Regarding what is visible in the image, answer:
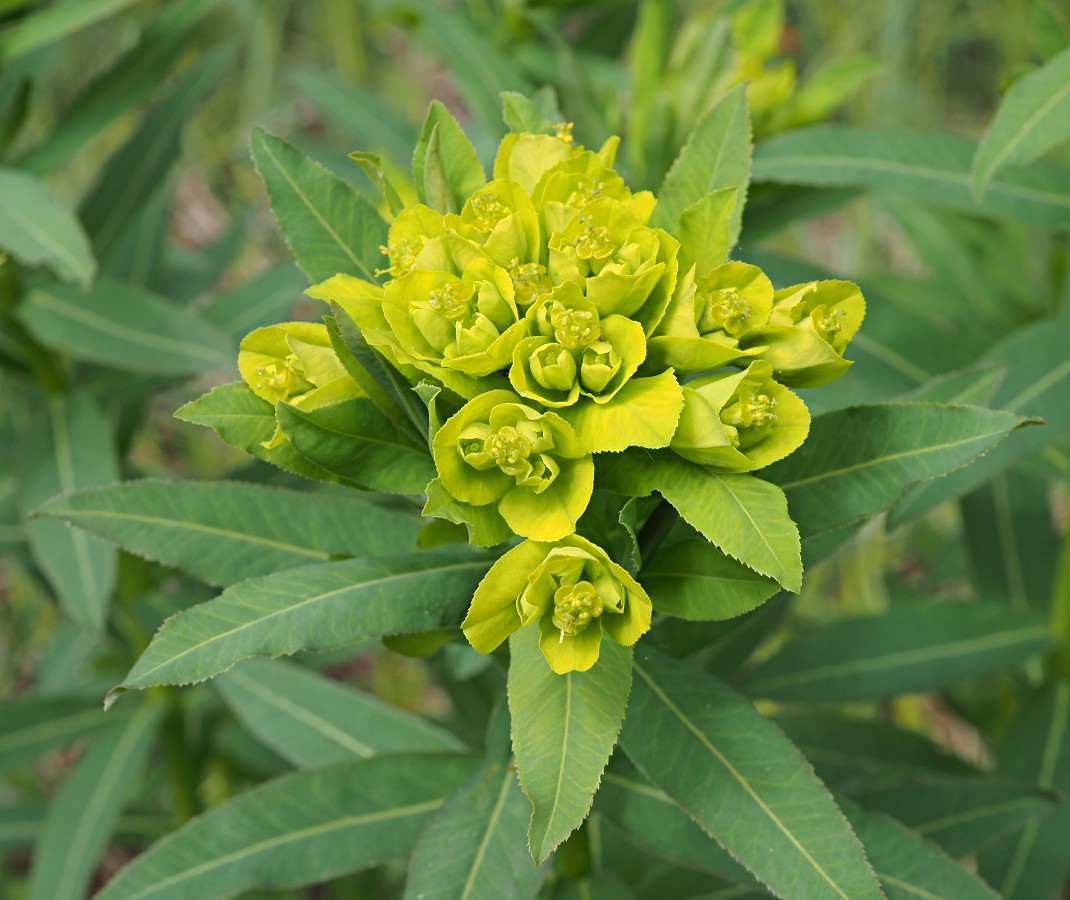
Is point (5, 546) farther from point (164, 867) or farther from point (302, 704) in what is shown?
point (164, 867)

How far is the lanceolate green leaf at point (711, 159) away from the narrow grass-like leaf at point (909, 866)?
0.69 m

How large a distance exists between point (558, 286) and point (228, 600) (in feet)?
1.35

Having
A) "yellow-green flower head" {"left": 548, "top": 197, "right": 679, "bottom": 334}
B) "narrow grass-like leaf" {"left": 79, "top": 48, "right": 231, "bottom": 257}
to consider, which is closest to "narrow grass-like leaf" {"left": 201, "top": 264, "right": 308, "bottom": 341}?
"narrow grass-like leaf" {"left": 79, "top": 48, "right": 231, "bottom": 257}

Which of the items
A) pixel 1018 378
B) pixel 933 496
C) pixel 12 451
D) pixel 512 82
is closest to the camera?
pixel 933 496

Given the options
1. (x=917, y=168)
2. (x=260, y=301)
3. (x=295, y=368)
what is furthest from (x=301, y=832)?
(x=917, y=168)

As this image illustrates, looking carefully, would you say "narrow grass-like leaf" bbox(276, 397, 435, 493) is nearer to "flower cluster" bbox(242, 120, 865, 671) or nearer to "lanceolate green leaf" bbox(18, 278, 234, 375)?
"flower cluster" bbox(242, 120, 865, 671)

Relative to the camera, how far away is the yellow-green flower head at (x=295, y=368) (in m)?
1.04

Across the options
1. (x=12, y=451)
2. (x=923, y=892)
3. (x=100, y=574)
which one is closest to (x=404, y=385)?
(x=923, y=892)

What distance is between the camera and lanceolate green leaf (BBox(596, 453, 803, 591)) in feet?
3.07

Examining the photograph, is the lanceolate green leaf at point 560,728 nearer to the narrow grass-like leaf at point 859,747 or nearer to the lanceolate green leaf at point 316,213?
the lanceolate green leaf at point 316,213

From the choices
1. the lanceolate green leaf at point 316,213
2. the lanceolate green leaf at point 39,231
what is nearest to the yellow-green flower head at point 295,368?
the lanceolate green leaf at point 316,213

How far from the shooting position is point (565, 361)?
97cm

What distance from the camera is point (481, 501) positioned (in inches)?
38.9

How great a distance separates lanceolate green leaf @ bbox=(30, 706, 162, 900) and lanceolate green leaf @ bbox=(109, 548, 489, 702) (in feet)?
3.71
